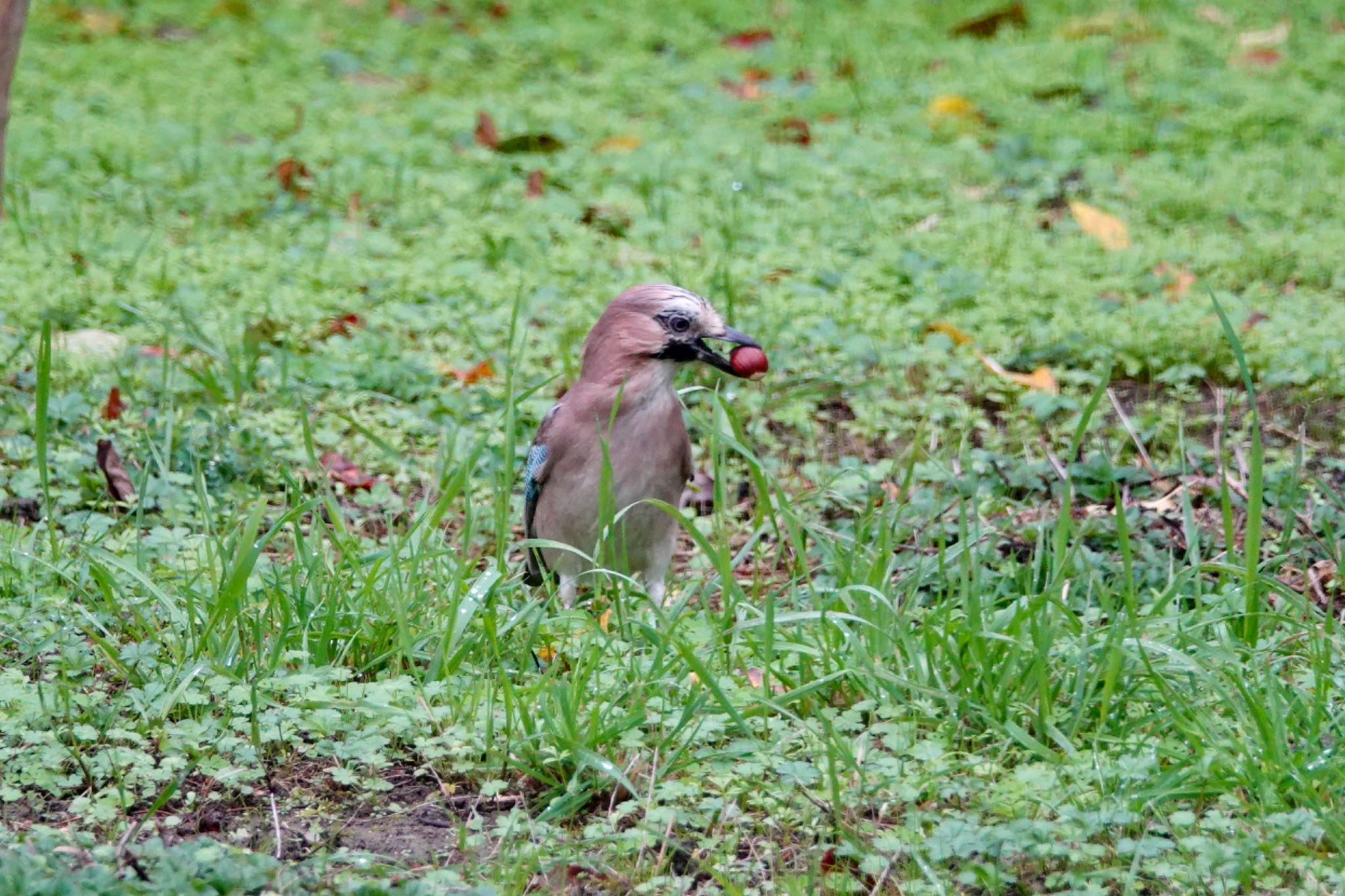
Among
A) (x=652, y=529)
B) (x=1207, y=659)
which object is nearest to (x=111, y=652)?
(x=652, y=529)

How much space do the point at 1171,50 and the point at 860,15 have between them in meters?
2.00

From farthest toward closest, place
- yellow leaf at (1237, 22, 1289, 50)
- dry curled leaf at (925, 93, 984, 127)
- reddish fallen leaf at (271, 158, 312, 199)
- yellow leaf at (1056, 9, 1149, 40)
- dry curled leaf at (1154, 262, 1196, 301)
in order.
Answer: yellow leaf at (1056, 9, 1149, 40), yellow leaf at (1237, 22, 1289, 50), dry curled leaf at (925, 93, 984, 127), reddish fallen leaf at (271, 158, 312, 199), dry curled leaf at (1154, 262, 1196, 301)

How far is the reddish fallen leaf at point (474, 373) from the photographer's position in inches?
227

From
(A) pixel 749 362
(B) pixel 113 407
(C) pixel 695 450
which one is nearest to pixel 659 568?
(A) pixel 749 362

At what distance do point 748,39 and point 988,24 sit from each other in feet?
5.03

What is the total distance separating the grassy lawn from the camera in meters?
3.15

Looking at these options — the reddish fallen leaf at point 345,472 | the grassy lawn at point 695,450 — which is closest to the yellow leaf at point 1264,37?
the grassy lawn at point 695,450

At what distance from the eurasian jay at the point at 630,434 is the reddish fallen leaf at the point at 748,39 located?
225 inches

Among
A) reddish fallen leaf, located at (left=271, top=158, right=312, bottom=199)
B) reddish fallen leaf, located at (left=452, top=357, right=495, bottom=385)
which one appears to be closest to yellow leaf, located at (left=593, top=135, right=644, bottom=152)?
reddish fallen leaf, located at (left=271, top=158, right=312, bottom=199)

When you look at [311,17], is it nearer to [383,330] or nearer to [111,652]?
[383,330]

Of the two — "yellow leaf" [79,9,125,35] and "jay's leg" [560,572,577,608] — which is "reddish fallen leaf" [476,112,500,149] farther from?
"jay's leg" [560,572,577,608]

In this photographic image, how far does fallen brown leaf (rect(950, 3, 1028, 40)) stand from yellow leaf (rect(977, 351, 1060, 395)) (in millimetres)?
4967

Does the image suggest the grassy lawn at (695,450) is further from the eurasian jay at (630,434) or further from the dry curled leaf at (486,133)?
the eurasian jay at (630,434)

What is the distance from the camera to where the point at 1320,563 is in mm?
4418
